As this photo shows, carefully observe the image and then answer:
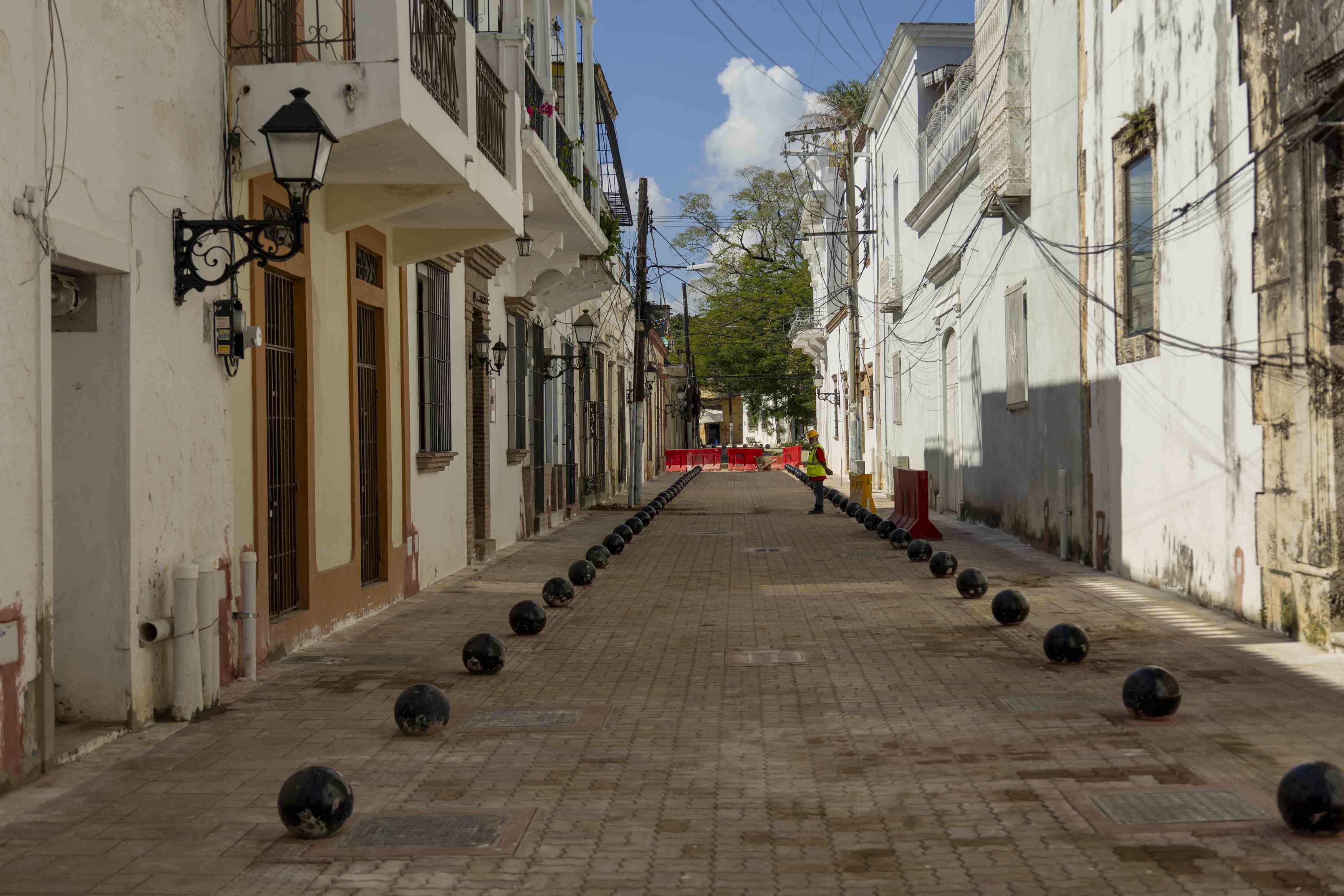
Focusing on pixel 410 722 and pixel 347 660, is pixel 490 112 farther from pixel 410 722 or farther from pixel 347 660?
pixel 410 722

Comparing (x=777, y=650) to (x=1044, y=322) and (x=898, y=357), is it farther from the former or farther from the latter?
(x=898, y=357)

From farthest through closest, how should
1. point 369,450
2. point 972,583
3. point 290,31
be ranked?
point 369,450, point 972,583, point 290,31

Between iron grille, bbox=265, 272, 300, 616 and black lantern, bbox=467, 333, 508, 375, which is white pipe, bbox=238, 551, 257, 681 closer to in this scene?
iron grille, bbox=265, 272, 300, 616

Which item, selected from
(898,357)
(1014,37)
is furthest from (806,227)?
(1014,37)

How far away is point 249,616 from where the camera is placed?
7.99 meters

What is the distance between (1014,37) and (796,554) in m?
7.35

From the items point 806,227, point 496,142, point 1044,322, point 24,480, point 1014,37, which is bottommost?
point 24,480

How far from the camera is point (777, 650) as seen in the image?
30.1 feet

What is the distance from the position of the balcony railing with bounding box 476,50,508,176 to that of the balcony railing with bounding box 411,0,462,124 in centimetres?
83


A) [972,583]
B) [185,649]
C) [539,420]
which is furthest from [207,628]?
[539,420]

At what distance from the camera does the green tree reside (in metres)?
61.4

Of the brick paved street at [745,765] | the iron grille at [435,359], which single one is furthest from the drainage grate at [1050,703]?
the iron grille at [435,359]

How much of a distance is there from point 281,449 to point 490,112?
440 cm

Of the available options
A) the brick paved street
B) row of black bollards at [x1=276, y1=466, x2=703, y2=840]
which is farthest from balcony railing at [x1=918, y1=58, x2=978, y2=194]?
row of black bollards at [x1=276, y1=466, x2=703, y2=840]
